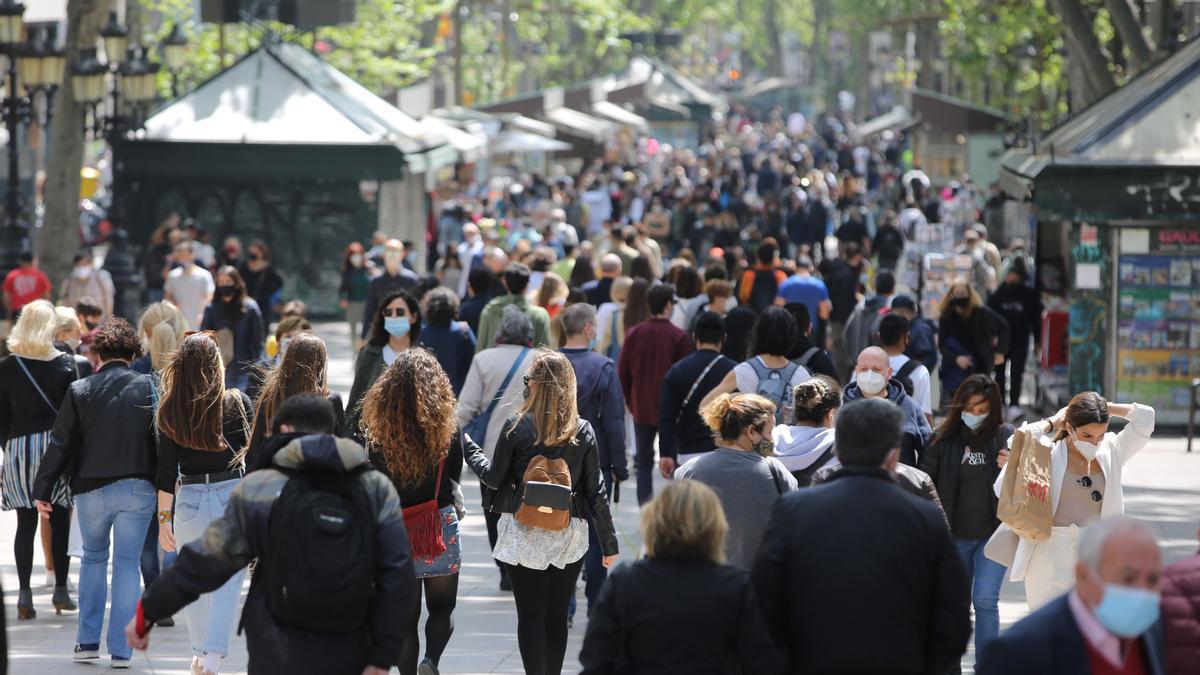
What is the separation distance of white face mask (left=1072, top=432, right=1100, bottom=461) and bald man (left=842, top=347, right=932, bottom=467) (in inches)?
30.8

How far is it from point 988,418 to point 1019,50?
28.2m

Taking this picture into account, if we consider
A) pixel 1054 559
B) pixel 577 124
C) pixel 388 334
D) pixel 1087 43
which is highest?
pixel 577 124

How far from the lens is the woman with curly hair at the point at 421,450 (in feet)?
24.9

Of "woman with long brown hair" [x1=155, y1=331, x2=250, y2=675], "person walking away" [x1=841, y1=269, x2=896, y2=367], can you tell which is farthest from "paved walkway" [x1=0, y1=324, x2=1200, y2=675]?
"person walking away" [x1=841, y1=269, x2=896, y2=367]

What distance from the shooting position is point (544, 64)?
74688mm

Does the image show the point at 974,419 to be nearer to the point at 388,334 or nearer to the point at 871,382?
the point at 871,382

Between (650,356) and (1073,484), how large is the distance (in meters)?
4.39

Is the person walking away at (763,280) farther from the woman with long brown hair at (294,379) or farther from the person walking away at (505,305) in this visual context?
the woman with long brown hair at (294,379)

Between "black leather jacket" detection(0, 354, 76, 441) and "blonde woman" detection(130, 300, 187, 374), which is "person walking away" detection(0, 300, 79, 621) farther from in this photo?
"blonde woman" detection(130, 300, 187, 374)

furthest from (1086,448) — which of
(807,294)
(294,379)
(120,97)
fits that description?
(120,97)

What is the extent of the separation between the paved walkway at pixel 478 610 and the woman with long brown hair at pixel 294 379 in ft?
4.51

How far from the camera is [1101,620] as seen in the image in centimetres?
459

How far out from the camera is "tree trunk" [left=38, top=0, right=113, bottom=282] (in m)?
24.0

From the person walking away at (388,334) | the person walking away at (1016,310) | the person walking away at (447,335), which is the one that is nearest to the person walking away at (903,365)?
the person walking away at (388,334)
